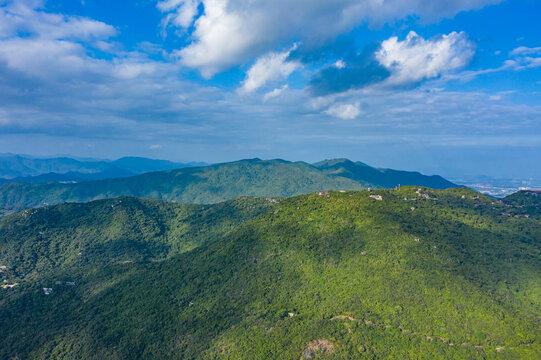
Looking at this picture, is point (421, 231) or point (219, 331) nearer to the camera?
point (219, 331)

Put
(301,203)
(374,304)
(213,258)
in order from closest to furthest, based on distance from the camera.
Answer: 1. (374,304)
2. (213,258)
3. (301,203)

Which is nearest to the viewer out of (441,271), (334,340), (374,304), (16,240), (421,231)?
(334,340)

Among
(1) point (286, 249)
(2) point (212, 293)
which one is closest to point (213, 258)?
(2) point (212, 293)

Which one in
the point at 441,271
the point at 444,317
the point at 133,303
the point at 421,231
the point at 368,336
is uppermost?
the point at 421,231

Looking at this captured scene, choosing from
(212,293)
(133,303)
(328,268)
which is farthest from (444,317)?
(133,303)

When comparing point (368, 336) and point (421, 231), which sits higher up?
point (421, 231)

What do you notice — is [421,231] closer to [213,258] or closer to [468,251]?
[468,251]

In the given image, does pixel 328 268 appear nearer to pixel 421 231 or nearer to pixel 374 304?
pixel 374 304
